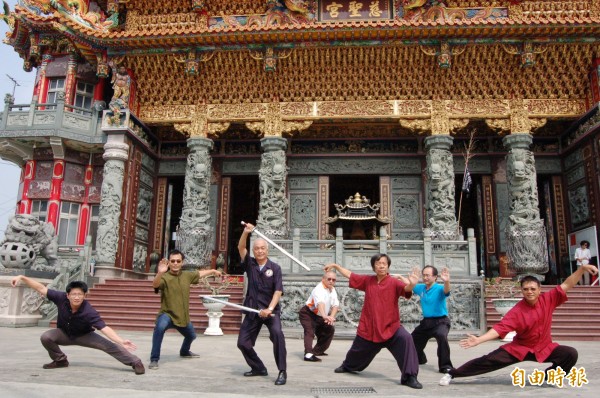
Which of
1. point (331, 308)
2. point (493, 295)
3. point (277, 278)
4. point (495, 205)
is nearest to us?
point (277, 278)

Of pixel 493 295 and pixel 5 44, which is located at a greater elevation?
pixel 5 44

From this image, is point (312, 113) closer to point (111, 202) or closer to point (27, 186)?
point (111, 202)

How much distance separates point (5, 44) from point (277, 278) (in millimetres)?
13343

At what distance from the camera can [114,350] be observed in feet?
14.4

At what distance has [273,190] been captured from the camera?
11953mm

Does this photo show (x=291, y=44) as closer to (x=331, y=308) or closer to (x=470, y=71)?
(x=470, y=71)

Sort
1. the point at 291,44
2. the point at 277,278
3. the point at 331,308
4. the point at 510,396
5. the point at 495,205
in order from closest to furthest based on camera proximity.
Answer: the point at 510,396, the point at 277,278, the point at 331,308, the point at 291,44, the point at 495,205

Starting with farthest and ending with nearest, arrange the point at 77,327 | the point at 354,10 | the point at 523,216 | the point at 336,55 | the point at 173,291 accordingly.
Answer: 1. the point at 354,10
2. the point at 336,55
3. the point at 523,216
4. the point at 173,291
5. the point at 77,327

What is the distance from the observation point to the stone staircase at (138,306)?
30.0 feet

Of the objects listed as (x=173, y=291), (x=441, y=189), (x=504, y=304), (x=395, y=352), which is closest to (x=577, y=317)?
(x=504, y=304)

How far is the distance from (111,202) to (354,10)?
318 inches

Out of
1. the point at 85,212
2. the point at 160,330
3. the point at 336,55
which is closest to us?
the point at 160,330

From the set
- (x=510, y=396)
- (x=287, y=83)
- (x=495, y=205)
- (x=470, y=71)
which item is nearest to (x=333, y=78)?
(x=287, y=83)

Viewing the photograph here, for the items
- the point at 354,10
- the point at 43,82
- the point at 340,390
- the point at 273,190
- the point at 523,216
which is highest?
the point at 354,10
